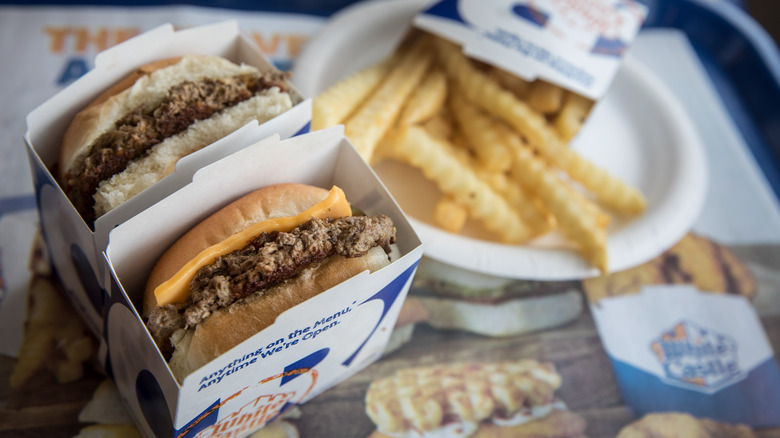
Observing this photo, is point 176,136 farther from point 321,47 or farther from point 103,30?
point 103,30

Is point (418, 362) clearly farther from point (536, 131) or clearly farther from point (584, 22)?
point (584, 22)

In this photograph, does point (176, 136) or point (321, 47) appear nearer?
point (176, 136)

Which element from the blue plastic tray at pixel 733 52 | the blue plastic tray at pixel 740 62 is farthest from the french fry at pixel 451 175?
the blue plastic tray at pixel 740 62

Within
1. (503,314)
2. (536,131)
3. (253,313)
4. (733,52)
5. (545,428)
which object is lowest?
(545,428)

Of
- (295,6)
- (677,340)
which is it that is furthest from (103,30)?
(677,340)

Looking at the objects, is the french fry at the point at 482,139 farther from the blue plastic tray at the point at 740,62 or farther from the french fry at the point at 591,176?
the blue plastic tray at the point at 740,62

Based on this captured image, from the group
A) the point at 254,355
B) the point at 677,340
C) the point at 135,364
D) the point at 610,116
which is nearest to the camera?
the point at 254,355

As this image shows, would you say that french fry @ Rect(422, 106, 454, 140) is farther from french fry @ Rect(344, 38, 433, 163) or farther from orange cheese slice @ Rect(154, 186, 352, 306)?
orange cheese slice @ Rect(154, 186, 352, 306)

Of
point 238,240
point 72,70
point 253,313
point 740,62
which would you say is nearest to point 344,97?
point 238,240
